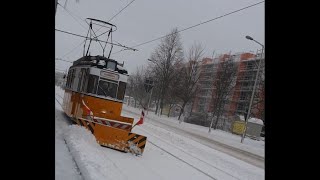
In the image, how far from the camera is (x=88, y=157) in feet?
35.6

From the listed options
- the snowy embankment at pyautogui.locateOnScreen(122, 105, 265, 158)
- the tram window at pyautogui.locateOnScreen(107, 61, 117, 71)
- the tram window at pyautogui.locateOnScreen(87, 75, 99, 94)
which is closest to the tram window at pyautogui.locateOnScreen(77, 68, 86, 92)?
the tram window at pyautogui.locateOnScreen(87, 75, 99, 94)

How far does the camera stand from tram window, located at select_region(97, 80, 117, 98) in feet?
57.3

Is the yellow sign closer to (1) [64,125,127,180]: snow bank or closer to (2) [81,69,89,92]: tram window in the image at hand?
(2) [81,69,89,92]: tram window

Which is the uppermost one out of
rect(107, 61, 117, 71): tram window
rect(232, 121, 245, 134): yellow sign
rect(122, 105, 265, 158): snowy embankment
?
rect(107, 61, 117, 71): tram window

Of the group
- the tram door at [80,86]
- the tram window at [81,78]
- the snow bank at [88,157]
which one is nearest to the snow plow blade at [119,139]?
the snow bank at [88,157]

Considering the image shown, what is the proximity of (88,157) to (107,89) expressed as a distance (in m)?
7.03


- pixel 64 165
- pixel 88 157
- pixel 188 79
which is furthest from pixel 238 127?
pixel 64 165

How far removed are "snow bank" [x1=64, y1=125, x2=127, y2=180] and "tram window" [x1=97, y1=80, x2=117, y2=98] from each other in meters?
2.26

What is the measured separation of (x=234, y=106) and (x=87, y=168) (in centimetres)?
8972

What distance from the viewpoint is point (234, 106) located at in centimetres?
9694
